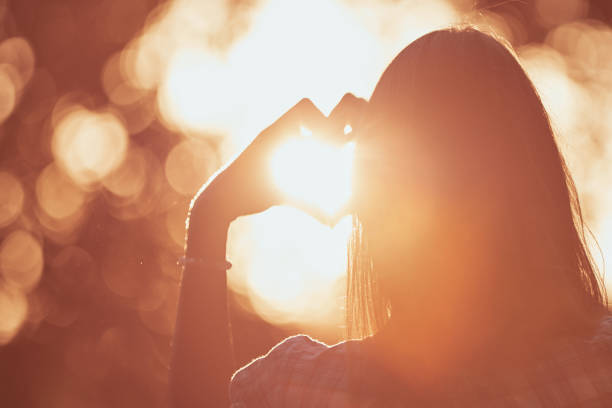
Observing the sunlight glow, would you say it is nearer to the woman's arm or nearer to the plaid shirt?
the woman's arm

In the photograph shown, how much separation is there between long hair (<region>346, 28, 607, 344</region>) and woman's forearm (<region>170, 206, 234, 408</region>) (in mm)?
376

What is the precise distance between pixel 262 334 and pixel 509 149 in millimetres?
6565

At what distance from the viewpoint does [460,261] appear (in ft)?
3.62

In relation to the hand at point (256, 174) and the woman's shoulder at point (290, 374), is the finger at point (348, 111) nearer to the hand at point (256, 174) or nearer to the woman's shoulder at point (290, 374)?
the hand at point (256, 174)

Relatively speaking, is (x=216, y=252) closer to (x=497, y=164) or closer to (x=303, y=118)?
(x=303, y=118)

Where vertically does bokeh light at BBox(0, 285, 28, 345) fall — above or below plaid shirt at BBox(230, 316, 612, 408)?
below

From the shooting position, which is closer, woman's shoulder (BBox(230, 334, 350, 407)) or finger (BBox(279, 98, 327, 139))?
woman's shoulder (BBox(230, 334, 350, 407))

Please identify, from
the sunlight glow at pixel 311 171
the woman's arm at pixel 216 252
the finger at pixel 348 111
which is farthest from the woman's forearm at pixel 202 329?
the finger at pixel 348 111

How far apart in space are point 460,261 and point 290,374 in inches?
15.6

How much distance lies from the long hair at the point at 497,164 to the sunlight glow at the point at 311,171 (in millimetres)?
179

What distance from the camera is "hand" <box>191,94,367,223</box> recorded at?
142cm

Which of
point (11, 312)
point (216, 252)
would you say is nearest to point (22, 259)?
point (11, 312)

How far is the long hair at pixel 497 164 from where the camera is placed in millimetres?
1070

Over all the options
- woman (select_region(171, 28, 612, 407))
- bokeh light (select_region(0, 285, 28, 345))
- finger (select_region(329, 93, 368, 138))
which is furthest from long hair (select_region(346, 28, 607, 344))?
bokeh light (select_region(0, 285, 28, 345))
